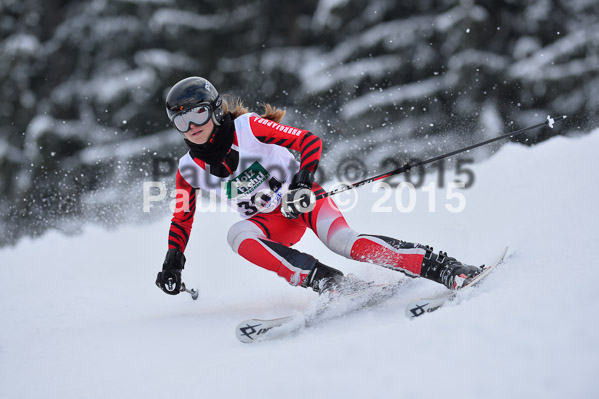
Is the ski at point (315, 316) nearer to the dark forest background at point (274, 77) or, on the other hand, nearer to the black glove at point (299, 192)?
the black glove at point (299, 192)

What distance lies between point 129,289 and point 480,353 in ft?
10.7

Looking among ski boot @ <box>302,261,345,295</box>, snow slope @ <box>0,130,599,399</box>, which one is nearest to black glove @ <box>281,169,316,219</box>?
ski boot @ <box>302,261,345,295</box>

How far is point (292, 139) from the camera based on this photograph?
9.19ft

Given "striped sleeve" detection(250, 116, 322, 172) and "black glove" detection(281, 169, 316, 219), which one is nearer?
"black glove" detection(281, 169, 316, 219)

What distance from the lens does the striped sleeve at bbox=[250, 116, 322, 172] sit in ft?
8.94

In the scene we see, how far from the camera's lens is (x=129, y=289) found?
4109mm

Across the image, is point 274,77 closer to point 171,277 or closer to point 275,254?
point 171,277

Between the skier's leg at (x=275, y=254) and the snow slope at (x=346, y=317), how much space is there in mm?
289

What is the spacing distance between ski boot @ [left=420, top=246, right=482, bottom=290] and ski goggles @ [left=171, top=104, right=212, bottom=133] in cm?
140

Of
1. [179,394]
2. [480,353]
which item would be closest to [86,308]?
[179,394]

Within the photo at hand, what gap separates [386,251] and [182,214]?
132 centimetres

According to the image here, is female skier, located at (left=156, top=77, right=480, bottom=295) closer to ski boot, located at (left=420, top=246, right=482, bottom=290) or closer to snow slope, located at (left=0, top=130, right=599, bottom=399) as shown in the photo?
ski boot, located at (left=420, top=246, right=482, bottom=290)

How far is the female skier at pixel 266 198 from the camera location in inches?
103

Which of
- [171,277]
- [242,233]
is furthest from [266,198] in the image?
[171,277]
